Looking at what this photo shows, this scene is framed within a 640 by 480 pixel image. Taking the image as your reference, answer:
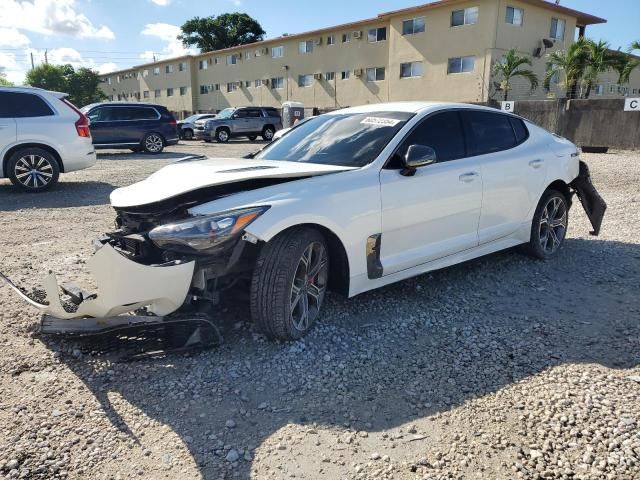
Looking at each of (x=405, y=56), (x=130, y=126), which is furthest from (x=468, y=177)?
(x=405, y=56)

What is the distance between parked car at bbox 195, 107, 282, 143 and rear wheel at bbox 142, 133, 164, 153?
28.0 ft

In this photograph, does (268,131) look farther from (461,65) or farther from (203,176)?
(203,176)

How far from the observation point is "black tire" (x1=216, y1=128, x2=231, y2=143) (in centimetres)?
2627

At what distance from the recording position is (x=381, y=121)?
→ 4.20m

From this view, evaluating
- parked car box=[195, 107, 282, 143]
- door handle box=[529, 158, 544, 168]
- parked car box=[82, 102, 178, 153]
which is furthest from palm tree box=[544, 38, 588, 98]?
door handle box=[529, 158, 544, 168]

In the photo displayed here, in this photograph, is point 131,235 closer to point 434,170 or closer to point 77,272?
point 77,272

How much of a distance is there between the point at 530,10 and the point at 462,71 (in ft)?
15.4

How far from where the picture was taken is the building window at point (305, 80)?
36.9 metres

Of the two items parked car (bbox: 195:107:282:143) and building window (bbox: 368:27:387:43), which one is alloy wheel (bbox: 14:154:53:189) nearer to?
parked car (bbox: 195:107:282:143)

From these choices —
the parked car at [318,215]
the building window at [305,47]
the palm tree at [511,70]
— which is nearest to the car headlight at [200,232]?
the parked car at [318,215]

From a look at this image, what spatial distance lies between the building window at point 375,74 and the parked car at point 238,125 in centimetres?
857

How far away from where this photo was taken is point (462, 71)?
27.4 meters

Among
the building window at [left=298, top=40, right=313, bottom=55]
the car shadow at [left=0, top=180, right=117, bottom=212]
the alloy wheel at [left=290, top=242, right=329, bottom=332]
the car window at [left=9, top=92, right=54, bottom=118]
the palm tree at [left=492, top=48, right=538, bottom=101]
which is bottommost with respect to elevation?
the car shadow at [left=0, top=180, right=117, bottom=212]

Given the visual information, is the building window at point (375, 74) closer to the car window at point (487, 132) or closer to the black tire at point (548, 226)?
the black tire at point (548, 226)
